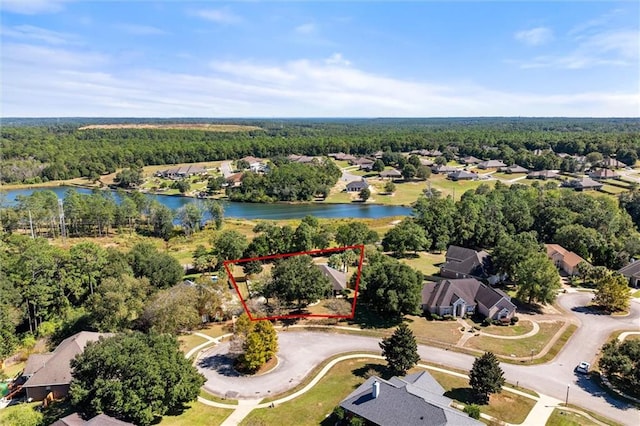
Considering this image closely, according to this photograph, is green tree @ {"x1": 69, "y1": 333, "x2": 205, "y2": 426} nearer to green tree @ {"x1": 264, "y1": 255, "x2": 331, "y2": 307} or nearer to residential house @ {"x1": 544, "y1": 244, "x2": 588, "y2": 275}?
green tree @ {"x1": 264, "y1": 255, "x2": 331, "y2": 307}

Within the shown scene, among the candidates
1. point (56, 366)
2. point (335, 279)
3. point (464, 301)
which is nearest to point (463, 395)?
point (464, 301)

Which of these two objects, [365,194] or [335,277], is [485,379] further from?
[365,194]

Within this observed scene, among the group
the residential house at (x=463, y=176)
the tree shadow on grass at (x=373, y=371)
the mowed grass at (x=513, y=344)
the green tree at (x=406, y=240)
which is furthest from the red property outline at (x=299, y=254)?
the residential house at (x=463, y=176)

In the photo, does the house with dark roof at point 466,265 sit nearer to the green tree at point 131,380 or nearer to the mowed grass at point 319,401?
the mowed grass at point 319,401

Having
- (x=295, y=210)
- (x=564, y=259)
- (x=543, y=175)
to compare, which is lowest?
(x=295, y=210)

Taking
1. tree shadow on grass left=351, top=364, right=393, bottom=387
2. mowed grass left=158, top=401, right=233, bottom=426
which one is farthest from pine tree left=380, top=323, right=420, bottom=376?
mowed grass left=158, top=401, right=233, bottom=426
